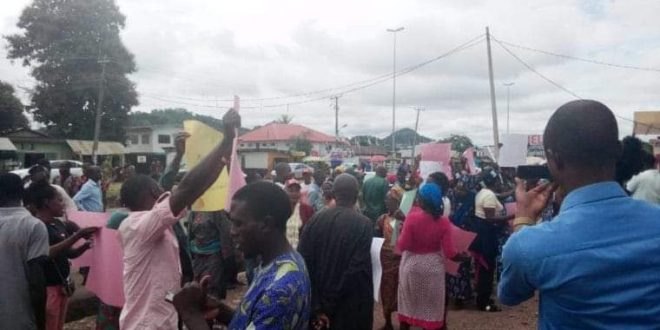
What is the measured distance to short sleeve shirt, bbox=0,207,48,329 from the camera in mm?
3293

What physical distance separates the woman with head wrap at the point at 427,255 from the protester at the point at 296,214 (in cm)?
→ 142

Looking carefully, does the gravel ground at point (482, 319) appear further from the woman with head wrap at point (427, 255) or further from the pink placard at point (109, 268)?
the pink placard at point (109, 268)

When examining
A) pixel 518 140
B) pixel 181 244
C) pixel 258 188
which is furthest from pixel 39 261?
pixel 518 140

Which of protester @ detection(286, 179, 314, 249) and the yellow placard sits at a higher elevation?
the yellow placard

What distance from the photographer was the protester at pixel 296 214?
6309 mm

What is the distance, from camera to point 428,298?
536 centimetres

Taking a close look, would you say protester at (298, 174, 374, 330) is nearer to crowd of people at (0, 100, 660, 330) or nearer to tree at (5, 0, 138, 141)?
crowd of people at (0, 100, 660, 330)

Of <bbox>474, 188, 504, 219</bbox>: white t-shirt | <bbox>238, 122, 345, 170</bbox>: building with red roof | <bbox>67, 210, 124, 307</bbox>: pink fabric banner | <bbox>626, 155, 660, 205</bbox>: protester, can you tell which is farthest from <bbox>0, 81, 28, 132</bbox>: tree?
<bbox>626, 155, 660, 205</bbox>: protester

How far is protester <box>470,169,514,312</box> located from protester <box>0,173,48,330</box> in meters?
5.48

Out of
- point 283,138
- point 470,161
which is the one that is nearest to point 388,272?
point 470,161

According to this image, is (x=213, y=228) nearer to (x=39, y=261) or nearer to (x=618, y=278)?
(x=39, y=261)

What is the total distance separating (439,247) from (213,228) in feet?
8.39

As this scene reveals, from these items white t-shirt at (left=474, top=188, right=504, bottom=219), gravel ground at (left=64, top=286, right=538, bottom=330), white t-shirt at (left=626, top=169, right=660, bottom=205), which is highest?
white t-shirt at (left=626, top=169, right=660, bottom=205)

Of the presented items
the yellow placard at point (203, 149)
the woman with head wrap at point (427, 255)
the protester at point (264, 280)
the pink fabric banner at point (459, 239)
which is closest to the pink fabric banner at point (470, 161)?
the pink fabric banner at point (459, 239)
